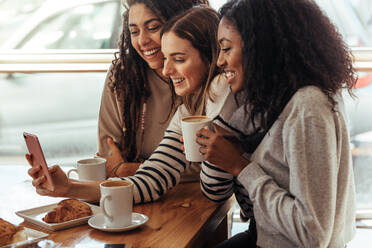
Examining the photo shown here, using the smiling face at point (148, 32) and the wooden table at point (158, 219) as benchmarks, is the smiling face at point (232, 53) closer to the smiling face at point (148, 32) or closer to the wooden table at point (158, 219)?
the wooden table at point (158, 219)

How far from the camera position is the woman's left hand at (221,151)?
135 cm

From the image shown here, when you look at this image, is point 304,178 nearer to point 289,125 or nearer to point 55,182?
point 289,125

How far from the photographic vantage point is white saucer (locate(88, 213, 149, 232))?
1245 millimetres

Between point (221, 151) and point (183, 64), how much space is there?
43 centimetres

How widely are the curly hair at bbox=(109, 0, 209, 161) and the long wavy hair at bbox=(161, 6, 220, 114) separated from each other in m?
0.20

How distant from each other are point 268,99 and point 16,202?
781 mm

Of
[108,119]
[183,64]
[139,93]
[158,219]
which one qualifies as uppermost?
[183,64]

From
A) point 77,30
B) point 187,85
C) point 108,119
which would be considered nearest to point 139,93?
point 108,119

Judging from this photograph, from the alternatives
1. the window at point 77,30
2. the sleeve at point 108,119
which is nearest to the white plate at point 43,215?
the sleeve at point 108,119

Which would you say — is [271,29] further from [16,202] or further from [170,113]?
[16,202]

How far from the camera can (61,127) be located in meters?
3.45

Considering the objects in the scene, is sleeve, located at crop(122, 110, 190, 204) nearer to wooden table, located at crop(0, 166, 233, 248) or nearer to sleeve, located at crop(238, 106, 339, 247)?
wooden table, located at crop(0, 166, 233, 248)

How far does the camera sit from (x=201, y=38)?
1.69 metres

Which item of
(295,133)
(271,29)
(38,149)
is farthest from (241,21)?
(38,149)
